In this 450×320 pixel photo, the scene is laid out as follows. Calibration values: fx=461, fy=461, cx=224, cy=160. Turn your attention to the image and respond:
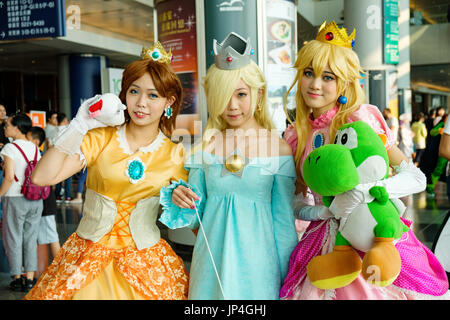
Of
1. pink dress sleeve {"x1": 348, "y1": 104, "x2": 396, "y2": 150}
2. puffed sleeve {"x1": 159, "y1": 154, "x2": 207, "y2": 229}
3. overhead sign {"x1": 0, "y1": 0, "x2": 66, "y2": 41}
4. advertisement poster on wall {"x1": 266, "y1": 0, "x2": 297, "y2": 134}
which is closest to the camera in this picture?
puffed sleeve {"x1": 159, "y1": 154, "x2": 207, "y2": 229}

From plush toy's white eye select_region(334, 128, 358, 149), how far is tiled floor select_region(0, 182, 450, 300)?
6.27ft

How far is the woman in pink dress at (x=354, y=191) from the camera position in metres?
1.48

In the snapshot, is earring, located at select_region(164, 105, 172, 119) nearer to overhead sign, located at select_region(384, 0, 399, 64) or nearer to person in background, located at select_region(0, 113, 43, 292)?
person in background, located at select_region(0, 113, 43, 292)

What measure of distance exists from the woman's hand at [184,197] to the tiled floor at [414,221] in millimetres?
1610

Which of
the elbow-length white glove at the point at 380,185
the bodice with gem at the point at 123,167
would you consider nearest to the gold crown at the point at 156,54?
the bodice with gem at the point at 123,167

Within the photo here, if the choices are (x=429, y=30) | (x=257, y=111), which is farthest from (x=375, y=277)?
(x=429, y=30)

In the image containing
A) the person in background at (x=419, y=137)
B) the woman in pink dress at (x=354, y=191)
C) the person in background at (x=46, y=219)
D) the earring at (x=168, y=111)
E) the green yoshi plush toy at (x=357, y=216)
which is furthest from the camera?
the person in background at (x=419, y=137)

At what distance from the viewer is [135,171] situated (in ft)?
5.40

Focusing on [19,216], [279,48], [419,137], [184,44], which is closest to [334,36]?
[279,48]

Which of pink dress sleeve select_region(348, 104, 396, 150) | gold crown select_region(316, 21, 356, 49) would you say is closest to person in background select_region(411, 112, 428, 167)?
pink dress sleeve select_region(348, 104, 396, 150)

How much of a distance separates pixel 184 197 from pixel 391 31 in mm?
8185

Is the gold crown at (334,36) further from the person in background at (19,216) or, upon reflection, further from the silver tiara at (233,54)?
the person in background at (19,216)

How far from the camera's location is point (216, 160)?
5.46ft

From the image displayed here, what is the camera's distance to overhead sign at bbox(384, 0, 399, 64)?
8.48 m
